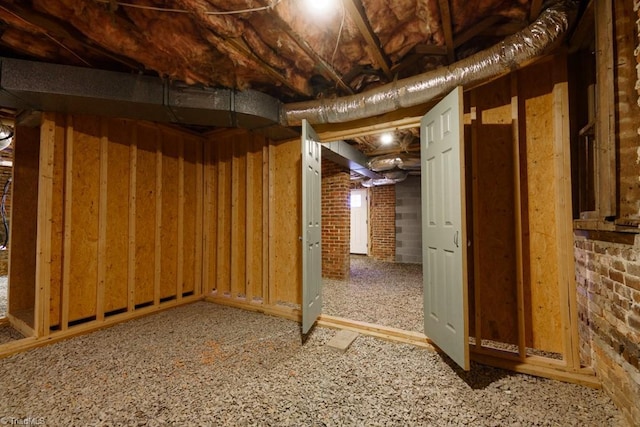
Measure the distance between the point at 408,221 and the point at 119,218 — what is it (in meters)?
6.07

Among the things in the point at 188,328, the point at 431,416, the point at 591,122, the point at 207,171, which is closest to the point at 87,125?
the point at 207,171

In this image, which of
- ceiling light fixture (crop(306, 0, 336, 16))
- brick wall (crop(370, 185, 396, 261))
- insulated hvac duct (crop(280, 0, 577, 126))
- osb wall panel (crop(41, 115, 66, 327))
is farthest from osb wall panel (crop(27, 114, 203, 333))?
brick wall (crop(370, 185, 396, 261))

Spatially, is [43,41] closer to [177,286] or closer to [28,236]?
[28,236]

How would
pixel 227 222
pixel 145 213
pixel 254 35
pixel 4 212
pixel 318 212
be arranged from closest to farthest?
pixel 254 35, pixel 318 212, pixel 145 213, pixel 227 222, pixel 4 212

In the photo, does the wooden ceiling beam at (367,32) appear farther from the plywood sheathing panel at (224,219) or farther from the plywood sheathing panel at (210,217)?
the plywood sheathing panel at (210,217)

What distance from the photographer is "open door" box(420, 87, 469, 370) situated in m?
1.83

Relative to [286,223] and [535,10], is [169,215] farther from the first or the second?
[535,10]

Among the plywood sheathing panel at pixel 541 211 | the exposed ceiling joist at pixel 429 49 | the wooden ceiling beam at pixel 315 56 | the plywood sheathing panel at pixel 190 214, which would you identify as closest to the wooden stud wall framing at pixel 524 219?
the plywood sheathing panel at pixel 541 211

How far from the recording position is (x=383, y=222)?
733 centimetres

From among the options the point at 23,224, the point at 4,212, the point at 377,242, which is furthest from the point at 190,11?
the point at 4,212

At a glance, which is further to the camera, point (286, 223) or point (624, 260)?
point (286, 223)

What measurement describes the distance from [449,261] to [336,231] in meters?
3.12

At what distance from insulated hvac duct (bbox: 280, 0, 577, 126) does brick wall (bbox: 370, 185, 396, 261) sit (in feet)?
16.1

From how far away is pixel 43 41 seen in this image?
201 centimetres
